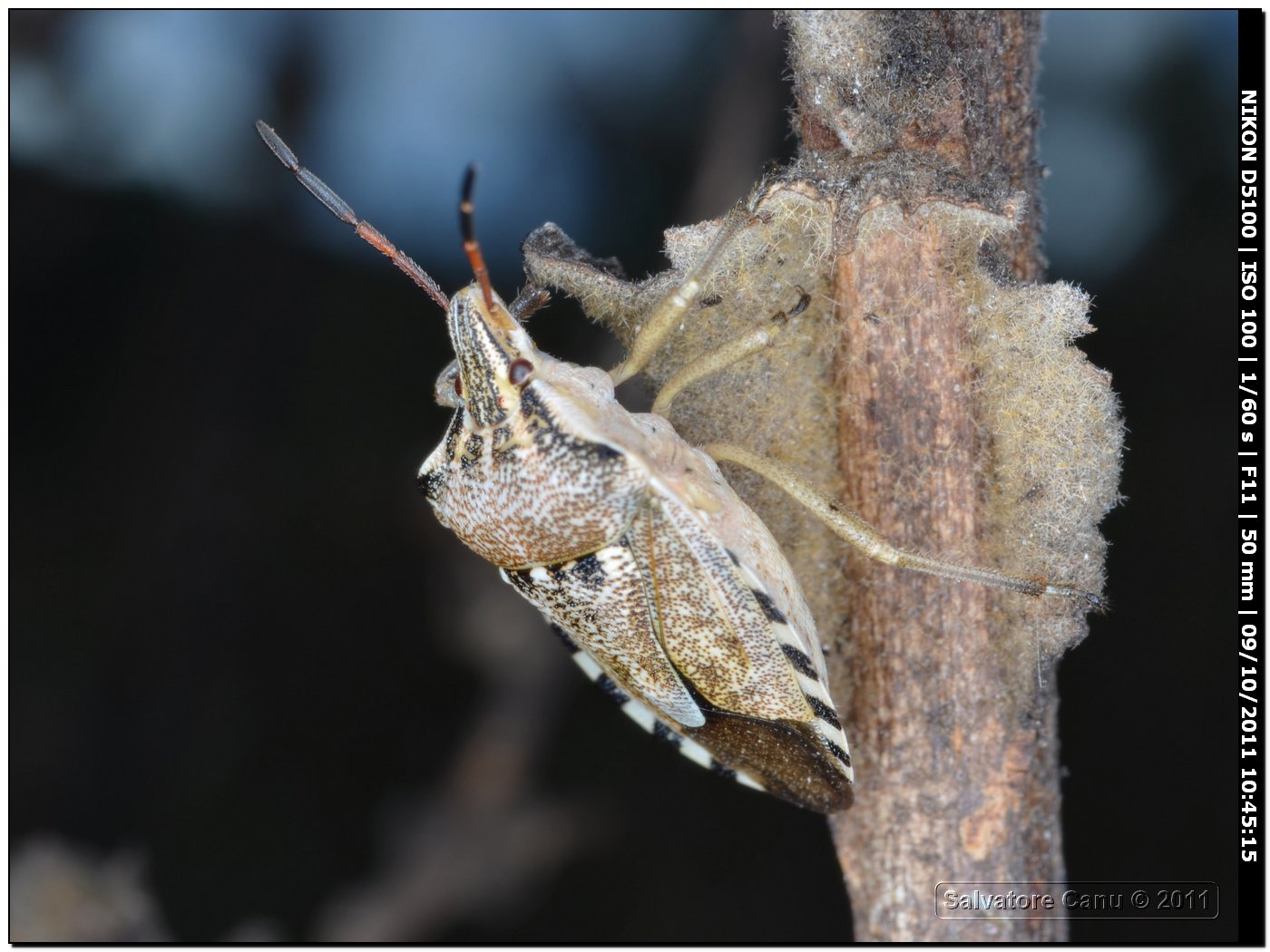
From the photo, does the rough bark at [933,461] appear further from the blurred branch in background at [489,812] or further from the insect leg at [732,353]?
the blurred branch in background at [489,812]

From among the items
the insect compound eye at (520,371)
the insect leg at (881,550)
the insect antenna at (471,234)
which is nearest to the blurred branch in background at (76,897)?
the insect compound eye at (520,371)

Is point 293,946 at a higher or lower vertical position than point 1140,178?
lower

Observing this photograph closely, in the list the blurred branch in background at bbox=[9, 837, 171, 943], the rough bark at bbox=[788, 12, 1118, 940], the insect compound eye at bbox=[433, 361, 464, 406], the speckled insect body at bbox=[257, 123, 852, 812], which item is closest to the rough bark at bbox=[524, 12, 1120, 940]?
the rough bark at bbox=[788, 12, 1118, 940]

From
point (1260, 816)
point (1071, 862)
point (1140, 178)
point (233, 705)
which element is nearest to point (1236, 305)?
point (1140, 178)

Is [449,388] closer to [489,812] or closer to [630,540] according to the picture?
[630,540]

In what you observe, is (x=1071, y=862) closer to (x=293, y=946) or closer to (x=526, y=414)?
(x=526, y=414)

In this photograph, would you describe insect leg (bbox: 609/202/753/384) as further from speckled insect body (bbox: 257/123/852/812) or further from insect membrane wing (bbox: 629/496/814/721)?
insect membrane wing (bbox: 629/496/814/721)
